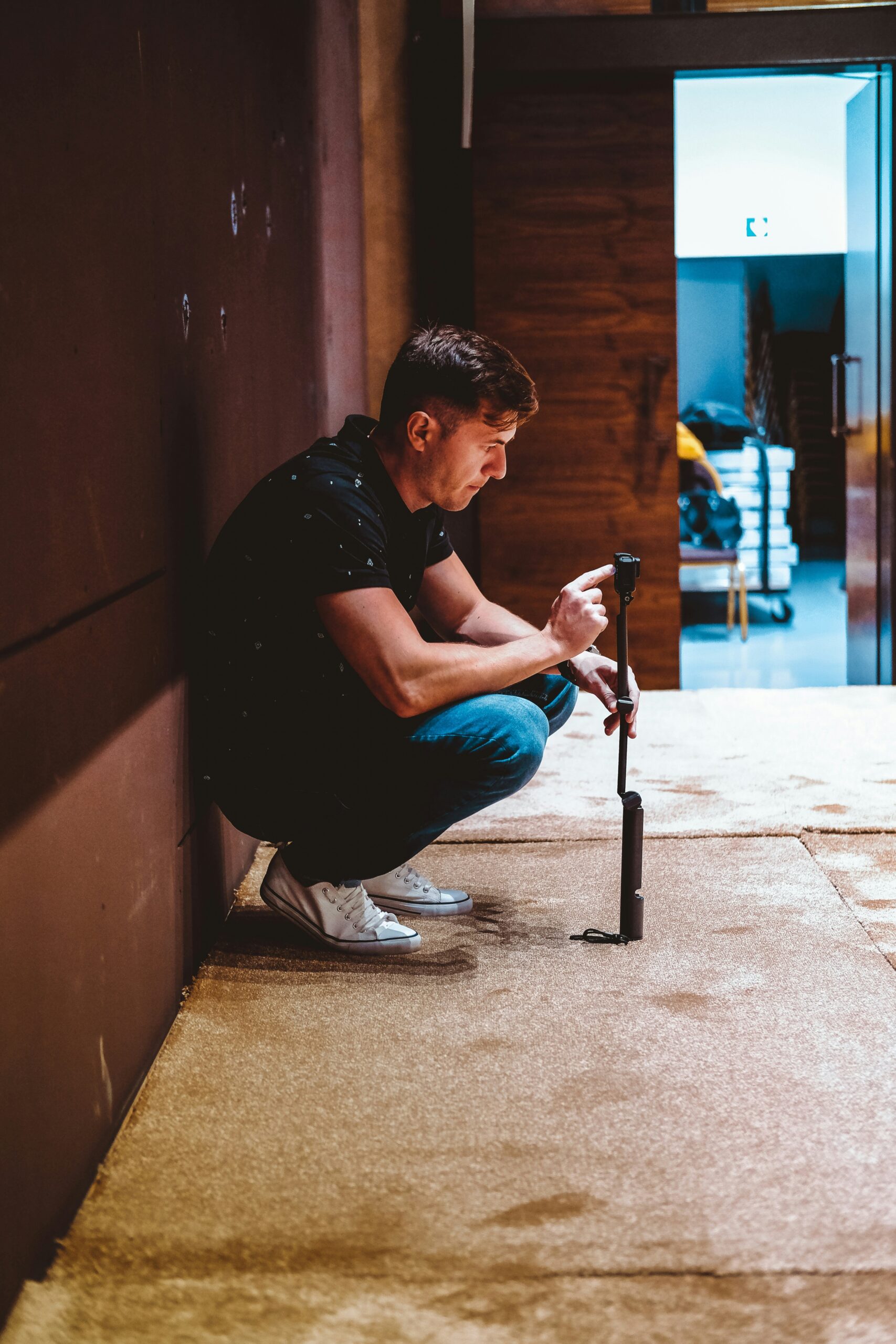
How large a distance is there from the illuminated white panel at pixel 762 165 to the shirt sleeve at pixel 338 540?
11.0ft

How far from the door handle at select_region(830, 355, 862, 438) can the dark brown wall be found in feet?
9.69

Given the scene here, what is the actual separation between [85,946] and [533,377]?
3.46 m

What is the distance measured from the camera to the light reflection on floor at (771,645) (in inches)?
196

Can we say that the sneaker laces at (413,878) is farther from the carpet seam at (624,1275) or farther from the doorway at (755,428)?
the doorway at (755,428)

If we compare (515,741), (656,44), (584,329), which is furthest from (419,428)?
(656,44)

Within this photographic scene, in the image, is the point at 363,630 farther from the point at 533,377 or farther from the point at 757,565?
the point at 757,565

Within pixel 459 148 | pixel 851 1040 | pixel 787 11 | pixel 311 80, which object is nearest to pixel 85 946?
pixel 851 1040

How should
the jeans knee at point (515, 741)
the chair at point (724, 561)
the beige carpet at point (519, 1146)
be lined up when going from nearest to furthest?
the beige carpet at point (519, 1146), the jeans knee at point (515, 741), the chair at point (724, 561)

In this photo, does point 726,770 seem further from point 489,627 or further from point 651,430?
point 651,430

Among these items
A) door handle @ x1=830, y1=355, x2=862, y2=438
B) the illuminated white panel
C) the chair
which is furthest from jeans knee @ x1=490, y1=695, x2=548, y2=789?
the chair

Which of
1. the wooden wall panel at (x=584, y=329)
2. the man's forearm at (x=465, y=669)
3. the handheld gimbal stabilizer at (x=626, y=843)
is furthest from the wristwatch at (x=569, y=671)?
the wooden wall panel at (x=584, y=329)

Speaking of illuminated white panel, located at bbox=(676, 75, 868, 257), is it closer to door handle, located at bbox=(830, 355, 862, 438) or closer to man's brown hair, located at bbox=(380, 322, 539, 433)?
door handle, located at bbox=(830, 355, 862, 438)

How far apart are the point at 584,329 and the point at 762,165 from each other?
42.3 inches

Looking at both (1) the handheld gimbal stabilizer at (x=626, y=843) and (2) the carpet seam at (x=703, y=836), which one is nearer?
(1) the handheld gimbal stabilizer at (x=626, y=843)
